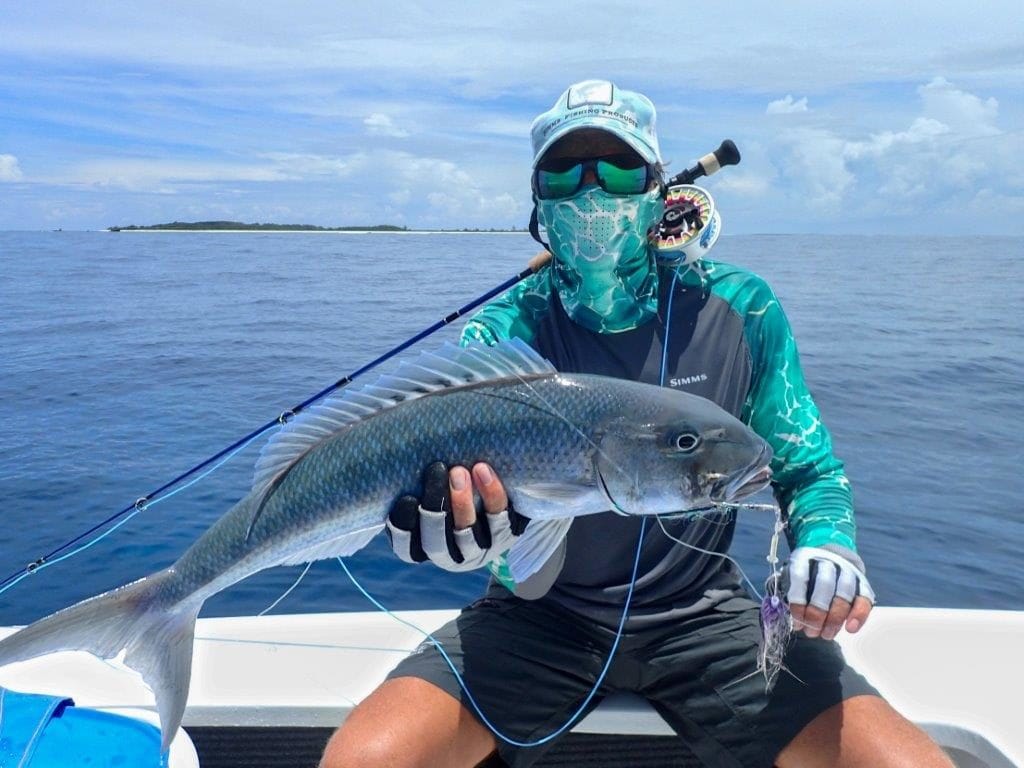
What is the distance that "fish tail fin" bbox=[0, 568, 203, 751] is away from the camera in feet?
8.55

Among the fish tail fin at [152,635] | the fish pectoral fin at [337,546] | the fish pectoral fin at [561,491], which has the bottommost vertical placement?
the fish tail fin at [152,635]

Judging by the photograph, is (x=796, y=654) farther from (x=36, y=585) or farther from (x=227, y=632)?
(x=36, y=585)

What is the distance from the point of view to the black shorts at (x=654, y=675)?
294 cm

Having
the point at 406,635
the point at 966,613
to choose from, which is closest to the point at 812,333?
the point at 966,613

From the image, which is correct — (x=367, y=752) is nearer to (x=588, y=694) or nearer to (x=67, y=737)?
(x=588, y=694)

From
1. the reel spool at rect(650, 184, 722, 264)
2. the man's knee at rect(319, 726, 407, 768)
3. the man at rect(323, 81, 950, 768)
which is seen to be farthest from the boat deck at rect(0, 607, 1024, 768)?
the reel spool at rect(650, 184, 722, 264)

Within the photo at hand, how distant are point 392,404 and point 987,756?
2.79m

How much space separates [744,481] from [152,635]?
1996 mm

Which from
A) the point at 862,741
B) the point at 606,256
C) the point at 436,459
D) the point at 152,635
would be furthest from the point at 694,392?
the point at 152,635

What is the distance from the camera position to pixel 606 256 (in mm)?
3463

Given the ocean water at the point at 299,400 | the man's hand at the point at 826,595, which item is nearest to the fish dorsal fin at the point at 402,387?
the man's hand at the point at 826,595

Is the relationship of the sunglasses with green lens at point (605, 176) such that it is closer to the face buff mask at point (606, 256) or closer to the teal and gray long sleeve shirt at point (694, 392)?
the face buff mask at point (606, 256)

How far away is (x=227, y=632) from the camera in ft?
13.4

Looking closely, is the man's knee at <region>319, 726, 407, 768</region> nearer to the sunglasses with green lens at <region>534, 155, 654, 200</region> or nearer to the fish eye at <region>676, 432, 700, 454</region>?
the fish eye at <region>676, 432, 700, 454</region>
